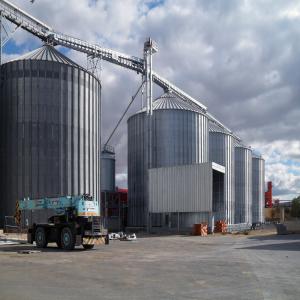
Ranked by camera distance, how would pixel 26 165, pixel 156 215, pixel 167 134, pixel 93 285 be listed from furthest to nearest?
pixel 167 134
pixel 156 215
pixel 26 165
pixel 93 285

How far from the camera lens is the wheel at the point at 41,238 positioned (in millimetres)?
28141

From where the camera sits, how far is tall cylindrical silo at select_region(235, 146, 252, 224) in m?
72.6

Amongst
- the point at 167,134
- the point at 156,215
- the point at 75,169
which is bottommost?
the point at 156,215

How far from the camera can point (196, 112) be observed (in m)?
57.1

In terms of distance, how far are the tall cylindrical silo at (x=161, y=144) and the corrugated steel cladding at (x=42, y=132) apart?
386 inches

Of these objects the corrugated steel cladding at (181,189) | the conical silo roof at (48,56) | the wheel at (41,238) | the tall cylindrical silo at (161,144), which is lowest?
the wheel at (41,238)

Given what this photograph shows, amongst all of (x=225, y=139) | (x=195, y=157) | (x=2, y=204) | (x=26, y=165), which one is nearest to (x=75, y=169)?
(x=26, y=165)

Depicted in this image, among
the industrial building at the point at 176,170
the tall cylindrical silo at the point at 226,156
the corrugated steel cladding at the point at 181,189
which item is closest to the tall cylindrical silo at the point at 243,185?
the industrial building at the point at 176,170

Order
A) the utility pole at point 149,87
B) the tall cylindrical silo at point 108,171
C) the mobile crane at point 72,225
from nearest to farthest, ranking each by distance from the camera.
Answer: the mobile crane at point 72,225
the utility pole at point 149,87
the tall cylindrical silo at point 108,171

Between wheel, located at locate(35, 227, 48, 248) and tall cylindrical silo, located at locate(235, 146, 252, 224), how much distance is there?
4635 cm

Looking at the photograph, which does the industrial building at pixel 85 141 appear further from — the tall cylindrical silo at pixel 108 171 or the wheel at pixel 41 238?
the wheel at pixel 41 238

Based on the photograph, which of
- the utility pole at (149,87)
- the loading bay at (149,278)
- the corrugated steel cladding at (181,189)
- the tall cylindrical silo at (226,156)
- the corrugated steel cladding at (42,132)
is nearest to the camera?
the loading bay at (149,278)

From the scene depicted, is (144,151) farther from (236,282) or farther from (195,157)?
(236,282)

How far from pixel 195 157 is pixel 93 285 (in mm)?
44219
